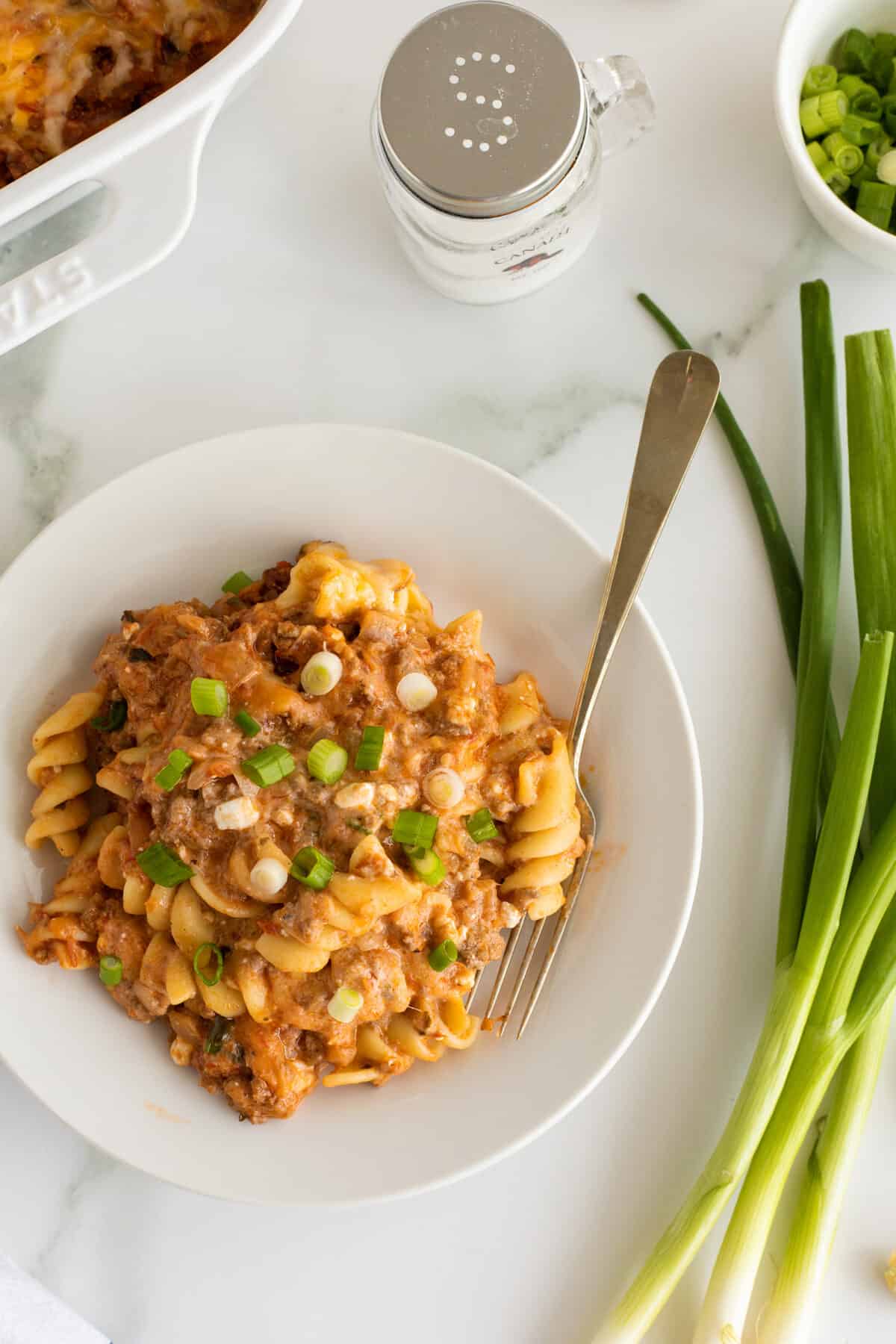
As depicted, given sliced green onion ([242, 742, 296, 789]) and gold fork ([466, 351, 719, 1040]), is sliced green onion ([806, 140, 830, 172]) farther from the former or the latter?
sliced green onion ([242, 742, 296, 789])

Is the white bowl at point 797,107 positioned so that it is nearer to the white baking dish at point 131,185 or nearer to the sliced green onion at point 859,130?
the sliced green onion at point 859,130

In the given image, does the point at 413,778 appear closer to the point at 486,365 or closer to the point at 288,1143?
the point at 288,1143

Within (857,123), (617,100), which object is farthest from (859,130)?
(617,100)

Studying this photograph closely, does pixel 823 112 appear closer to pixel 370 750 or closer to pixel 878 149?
pixel 878 149

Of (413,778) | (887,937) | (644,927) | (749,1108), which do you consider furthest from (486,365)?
(749,1108)

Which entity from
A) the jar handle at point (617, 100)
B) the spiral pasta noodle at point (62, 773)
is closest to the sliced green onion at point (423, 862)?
the spiral pasta noodle at point (62, 773)
